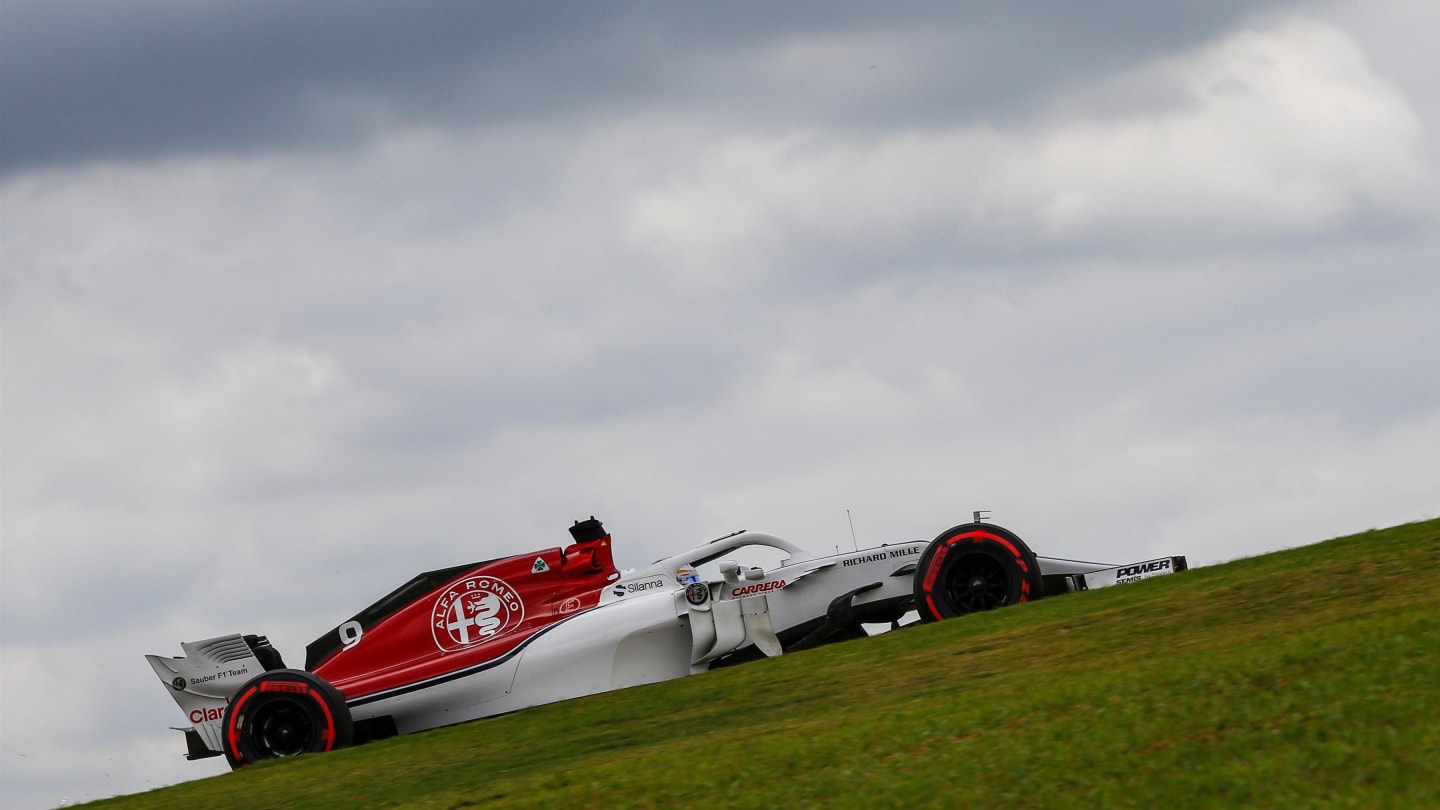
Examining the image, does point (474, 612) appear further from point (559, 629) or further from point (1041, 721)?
point (1041, 721)

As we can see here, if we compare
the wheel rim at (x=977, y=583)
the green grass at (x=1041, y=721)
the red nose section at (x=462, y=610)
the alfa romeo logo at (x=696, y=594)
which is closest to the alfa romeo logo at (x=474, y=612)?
the red nose section at (x=462, y=610)

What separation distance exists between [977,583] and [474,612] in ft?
16.0

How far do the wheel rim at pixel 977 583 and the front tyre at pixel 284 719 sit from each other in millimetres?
5506

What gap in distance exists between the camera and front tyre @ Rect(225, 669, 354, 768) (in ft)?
41.7

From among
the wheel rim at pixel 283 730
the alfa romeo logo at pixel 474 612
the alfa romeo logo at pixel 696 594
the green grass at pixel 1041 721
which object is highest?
the alfa romeo logo at pixel 474 612

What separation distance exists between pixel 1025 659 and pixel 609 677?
4395 mm

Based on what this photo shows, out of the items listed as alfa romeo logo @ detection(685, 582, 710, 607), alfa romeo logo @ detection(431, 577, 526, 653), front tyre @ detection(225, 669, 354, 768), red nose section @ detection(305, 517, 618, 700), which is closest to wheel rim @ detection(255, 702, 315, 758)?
front tyre @ detection(225, 669, 354, 768)

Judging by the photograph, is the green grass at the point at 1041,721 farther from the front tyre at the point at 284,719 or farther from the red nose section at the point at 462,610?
the red nose section at the point at 462,610

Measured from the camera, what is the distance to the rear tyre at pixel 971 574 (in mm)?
13141

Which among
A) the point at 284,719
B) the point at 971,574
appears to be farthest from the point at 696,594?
the point at 284,719

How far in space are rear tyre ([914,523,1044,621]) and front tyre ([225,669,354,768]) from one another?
528 cm

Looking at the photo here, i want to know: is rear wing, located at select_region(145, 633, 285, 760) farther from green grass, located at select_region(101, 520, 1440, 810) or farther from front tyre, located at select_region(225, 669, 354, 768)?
green grass, located at select_region(101, 520, 1440, 810)

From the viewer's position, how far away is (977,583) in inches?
521

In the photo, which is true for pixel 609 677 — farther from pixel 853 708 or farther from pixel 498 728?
pixel 853 708
